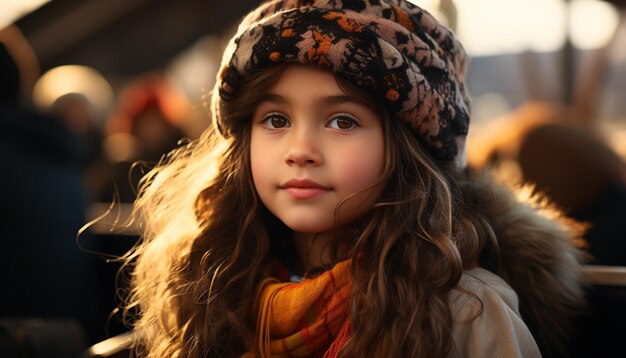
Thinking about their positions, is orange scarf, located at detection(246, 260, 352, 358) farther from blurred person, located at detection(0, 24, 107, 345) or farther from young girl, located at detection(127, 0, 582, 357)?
blurred person, located at detection(0, 24, 107, 345)

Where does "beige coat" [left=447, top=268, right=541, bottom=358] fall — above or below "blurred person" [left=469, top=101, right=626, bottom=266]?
above

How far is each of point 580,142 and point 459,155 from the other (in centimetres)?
128

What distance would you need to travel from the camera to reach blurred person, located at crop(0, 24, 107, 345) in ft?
8.57

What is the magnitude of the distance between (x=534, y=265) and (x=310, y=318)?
523 millimetres

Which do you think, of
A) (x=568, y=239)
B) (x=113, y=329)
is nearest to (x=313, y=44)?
(x=568, y=239)

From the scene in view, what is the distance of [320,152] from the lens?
1.33 meters

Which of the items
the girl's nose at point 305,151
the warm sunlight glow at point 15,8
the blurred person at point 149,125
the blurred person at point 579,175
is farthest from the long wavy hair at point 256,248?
the warm sunlight glow at point 15,8

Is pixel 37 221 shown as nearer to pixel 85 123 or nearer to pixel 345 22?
pixel 345 22

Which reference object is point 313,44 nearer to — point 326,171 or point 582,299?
point 326,171

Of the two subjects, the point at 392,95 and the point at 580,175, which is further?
the point at 580,175

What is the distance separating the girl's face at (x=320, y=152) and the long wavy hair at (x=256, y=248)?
0.03 m

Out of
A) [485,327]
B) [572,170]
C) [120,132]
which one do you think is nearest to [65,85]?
[120,132]

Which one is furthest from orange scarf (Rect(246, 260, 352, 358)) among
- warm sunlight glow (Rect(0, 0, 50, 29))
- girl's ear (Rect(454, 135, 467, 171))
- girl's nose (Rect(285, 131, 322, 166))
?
warm sunlight glow (Rect(0, 0, 50, 29))

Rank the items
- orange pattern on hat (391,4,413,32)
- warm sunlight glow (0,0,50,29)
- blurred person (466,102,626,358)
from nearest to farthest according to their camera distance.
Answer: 1. orange pattern on hat (391,4,413,32)
2. blurred person (466,102,626,358)
3. warm sunlight glow (0,0,50,29)
